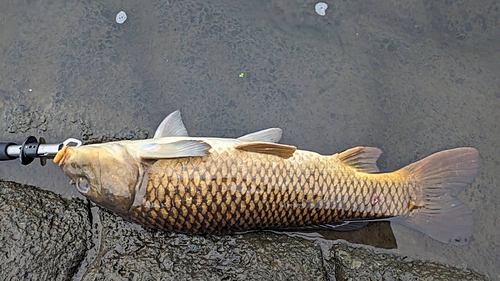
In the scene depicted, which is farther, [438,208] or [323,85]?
[323,85]

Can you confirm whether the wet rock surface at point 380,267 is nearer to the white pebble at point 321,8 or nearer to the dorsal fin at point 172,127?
the dorsal fin at point 172,127

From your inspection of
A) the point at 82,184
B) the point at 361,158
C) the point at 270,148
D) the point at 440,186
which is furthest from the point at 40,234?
the point at 440,186

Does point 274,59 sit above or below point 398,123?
above

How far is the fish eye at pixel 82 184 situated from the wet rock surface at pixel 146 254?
1.26 ft

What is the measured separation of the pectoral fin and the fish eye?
0.34m

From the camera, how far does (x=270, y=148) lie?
2494mm

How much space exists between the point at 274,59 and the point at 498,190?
1761mm

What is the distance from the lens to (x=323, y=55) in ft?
10.6

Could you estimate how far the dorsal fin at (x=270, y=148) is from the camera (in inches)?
97.7

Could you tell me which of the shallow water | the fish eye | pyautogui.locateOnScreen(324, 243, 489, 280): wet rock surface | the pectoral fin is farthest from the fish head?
pyautogui.locateOnScreen(324, 243, 489, 280): wet rock surface

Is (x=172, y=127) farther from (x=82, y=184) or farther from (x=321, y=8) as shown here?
(x=321, y=8)

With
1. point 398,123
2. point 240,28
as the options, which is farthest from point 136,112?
point 398,123

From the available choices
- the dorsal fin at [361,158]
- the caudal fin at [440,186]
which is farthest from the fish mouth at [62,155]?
the caudal fin at [440,186]

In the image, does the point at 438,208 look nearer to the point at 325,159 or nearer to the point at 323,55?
the point at 325,159
